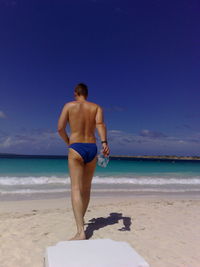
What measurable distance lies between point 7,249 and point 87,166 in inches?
63.7

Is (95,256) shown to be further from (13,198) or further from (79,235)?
(13,198)

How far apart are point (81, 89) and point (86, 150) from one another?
98 cm

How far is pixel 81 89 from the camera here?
3.97 metres

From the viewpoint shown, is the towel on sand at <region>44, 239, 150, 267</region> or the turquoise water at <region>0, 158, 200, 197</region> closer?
the towel on sand at <region>44, 239, 150, 267</region>

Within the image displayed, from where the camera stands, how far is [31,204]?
7203 millimetres

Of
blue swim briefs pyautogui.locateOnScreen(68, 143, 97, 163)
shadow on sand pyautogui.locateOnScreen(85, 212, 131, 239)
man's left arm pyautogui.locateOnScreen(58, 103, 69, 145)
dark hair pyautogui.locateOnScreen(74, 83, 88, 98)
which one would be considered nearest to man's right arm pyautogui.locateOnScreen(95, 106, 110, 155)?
blue swim briefs pyautogui.locateOnScreen(68, 143, 97, 163)

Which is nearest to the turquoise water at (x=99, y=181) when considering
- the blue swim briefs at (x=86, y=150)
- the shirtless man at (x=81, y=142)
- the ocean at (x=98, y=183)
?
the ocean at (x=98, y=183)

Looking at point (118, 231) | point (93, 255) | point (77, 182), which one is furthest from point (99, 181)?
point (93, 255)

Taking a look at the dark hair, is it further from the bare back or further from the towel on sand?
the towel on sand

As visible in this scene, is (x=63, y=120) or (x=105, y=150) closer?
(x=105, y=150)

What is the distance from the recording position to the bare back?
12.3 ft

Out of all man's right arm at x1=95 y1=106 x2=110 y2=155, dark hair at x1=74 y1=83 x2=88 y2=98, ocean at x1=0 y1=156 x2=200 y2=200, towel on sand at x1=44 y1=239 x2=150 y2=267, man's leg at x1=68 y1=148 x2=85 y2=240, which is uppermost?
dark hair at x1=74 y1=83 x2=88 y2=98

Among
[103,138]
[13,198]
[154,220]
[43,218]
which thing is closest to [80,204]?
[103,138]

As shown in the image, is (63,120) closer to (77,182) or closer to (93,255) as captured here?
(77,182)
